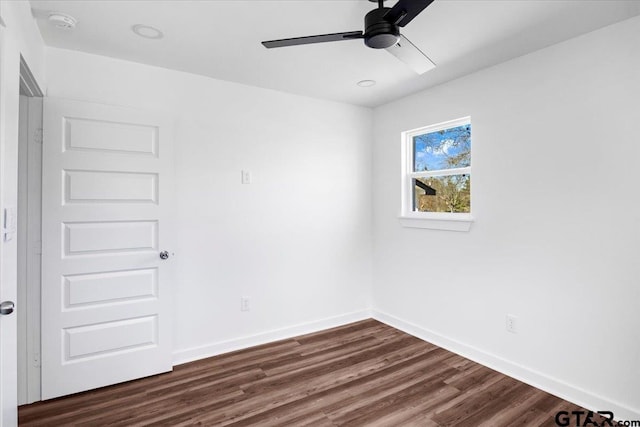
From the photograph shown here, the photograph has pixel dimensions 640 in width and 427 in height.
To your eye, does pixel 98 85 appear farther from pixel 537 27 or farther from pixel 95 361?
pixel 537 27

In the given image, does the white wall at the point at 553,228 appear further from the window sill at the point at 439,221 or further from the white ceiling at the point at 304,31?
the white ceiling at the point at 304,31

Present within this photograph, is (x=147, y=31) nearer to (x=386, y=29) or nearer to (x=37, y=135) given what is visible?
(x=37, y=135)

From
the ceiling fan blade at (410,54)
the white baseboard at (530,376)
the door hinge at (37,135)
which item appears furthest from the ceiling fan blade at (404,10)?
the white baseboard at (530,376)

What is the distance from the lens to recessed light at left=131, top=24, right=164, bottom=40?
7.28 ft

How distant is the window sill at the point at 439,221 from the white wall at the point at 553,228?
73mm

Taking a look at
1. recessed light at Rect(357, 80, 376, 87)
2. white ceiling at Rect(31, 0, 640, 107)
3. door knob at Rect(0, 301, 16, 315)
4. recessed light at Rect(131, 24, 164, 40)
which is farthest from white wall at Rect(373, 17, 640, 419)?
door knob at Rect(0, 301, 16, 315)

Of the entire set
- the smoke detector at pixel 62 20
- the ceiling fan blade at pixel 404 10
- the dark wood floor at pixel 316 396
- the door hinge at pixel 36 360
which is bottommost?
the dark wood floor at pixel 316 396

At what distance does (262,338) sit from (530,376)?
7.50 ft

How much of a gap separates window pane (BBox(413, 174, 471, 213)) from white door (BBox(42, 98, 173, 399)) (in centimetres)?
244

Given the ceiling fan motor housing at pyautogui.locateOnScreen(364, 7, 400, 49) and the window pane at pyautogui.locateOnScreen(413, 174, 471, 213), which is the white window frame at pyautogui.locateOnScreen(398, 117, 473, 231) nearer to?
the window pane at pyautogui.locateOnScreen(413, 174, 471, 213)

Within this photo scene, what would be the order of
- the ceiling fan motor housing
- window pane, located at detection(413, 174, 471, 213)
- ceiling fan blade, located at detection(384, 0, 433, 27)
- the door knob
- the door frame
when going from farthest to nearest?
window pane, located at detection(413, 174, 471, 213), the door frame, the ceiling fan motor housing, ceiling fan blade, located at detection(384, 0, 433, 27), the door knob

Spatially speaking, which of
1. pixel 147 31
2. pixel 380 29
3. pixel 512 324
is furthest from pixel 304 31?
pixel 512 324

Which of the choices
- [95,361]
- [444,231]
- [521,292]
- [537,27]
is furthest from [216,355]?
[537,27]

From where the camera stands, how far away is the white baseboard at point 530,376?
2.16 metres
